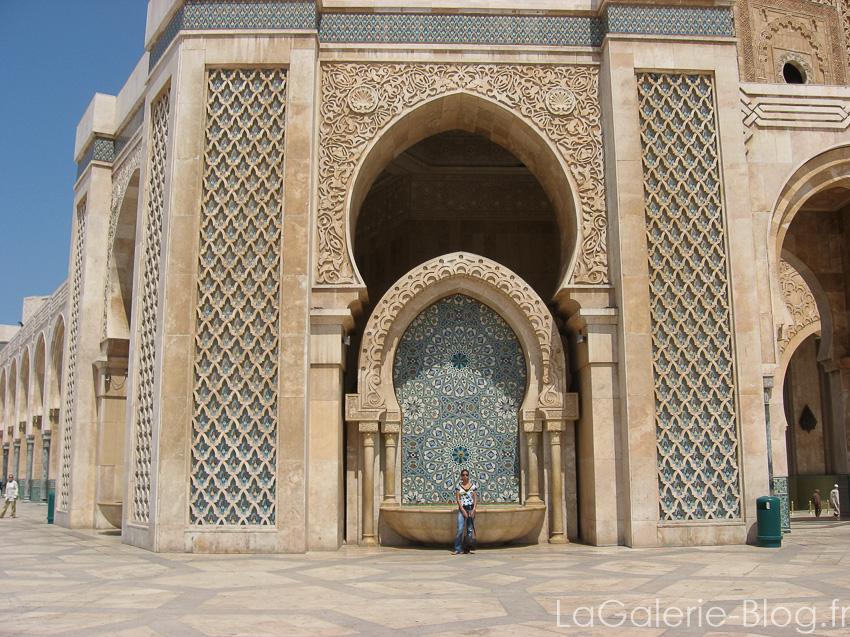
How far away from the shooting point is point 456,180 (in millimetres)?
11781

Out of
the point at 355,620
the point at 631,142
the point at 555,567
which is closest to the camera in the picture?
the point at 355,620

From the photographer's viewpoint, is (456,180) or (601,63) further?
(456,180)

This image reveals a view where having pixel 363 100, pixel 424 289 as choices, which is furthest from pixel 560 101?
pixel 424 289

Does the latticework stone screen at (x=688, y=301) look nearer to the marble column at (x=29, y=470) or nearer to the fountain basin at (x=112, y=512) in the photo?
the fountain basin at (x=112, y=512)

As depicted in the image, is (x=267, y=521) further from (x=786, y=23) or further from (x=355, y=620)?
(x=786, y=23)

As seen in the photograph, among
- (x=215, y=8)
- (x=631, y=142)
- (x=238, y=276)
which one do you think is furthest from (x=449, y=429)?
(x=215, y=8)

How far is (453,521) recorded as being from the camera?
7777 millimetres

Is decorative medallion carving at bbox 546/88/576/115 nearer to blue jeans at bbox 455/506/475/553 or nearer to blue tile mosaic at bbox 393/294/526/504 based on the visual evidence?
blue tile mosaic at bbox 393/294/526/504

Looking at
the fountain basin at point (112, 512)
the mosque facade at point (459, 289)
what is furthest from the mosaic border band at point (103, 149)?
the fountain basin at point (112, 512)

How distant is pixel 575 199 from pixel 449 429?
9.22 ft

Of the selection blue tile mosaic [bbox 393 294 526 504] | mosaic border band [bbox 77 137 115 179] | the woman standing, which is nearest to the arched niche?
blue tile mosaic [bbox 393 294 526 504]

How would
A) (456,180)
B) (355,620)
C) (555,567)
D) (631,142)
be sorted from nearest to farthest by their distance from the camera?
1. (355,620)
2. (555,567)
3. (631,142)
4. (456,180)

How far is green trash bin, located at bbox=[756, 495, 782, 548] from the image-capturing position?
24.4 ft

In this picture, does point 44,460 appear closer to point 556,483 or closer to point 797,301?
point 556,483
